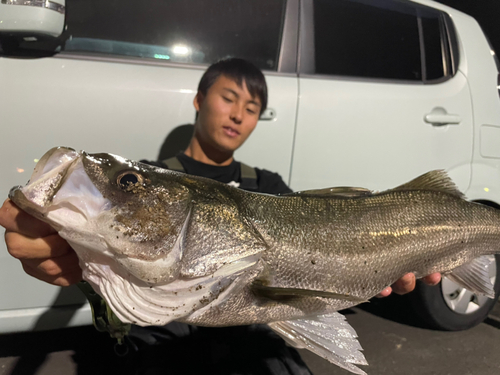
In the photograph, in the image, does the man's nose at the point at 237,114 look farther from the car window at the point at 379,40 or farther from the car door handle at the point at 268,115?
the car window at the point at 379,40

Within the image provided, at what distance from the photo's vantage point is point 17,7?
1.48 metres

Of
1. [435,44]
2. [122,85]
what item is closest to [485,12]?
[435,44]

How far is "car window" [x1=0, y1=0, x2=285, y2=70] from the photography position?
1908mm

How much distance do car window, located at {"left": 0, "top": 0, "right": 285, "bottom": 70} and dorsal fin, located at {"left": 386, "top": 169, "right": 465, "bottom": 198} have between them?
112 cm

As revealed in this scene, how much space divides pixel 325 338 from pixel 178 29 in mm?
1805

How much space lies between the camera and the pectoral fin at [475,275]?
5.40 feet

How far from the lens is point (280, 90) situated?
6.94 ft

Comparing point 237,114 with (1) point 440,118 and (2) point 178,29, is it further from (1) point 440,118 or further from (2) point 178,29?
(1) point 440,118

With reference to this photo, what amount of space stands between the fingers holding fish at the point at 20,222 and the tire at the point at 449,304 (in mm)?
2452

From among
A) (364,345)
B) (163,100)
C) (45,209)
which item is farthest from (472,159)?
(45,209)

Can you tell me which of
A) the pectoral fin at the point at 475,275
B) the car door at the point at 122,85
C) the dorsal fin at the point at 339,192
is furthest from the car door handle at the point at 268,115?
the pectoral fin at the point at 475,275

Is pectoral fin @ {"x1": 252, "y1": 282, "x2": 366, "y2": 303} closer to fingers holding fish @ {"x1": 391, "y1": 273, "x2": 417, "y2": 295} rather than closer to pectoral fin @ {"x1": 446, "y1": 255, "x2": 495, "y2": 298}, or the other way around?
fingers holding fish @ {"x1": 391, "y1": 273, "x2": 417, "y2": 295}

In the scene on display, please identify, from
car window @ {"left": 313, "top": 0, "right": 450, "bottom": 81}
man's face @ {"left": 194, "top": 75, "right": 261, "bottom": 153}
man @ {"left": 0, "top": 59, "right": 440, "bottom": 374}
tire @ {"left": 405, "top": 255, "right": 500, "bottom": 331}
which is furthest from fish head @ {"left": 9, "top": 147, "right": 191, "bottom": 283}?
tire @ {"left": 405, "top": 255, "right": 500, "bottom": 331}

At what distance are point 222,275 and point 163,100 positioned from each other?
117 centimetres
